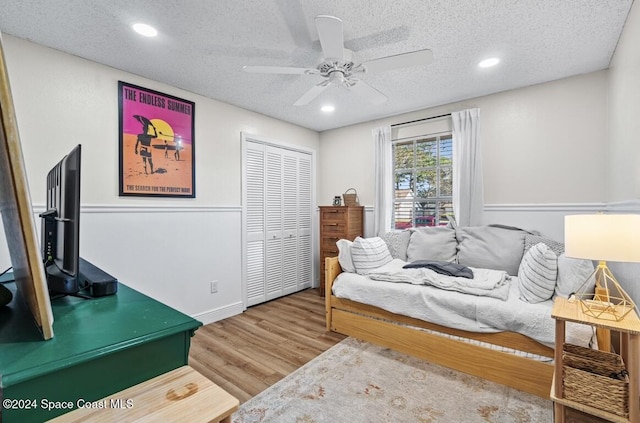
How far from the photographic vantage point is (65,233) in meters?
1.04

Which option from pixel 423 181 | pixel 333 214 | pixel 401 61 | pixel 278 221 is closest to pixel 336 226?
pixel 333 214

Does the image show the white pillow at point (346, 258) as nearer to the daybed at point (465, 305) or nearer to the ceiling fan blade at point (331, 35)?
the daybed at point (465, 305)

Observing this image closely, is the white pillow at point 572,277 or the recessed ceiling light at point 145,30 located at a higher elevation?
the recessed ceiling light at point 145,30

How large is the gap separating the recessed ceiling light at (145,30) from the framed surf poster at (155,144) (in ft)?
2.44

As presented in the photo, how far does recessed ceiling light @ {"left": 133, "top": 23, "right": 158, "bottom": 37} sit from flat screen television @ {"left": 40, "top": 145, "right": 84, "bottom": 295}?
4.43 ft

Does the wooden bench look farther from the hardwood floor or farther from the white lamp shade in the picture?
the white lamp shade

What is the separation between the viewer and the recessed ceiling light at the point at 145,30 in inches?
77.3

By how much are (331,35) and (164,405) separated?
1.85 meters

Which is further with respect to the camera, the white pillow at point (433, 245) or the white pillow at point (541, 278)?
the white pillow at point (433, 245)

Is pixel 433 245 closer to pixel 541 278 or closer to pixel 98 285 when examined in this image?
pixel 541 278

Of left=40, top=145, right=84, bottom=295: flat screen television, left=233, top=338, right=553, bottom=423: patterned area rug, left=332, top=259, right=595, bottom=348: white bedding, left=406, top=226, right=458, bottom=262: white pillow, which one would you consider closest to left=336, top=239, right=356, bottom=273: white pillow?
left=332, top=259, right=595, bottom=348: white bedding

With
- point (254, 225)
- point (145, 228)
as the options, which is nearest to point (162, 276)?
point (145, 228)

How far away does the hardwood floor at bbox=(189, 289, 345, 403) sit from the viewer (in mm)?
2127

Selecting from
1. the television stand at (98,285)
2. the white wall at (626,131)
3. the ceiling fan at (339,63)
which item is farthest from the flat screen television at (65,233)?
the white wall at (626,131)
